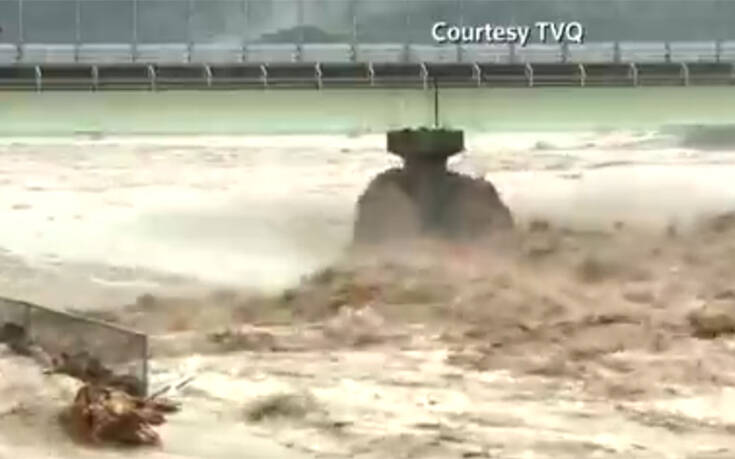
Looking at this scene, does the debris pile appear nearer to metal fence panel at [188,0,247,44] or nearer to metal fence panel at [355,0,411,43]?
metal fence panel at [355,0,411,43]

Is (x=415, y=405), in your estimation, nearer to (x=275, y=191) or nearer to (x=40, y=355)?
(x=40, y=355)

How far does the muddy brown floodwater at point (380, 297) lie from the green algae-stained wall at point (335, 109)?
2.52 m

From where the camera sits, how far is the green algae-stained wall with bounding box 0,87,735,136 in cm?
1806

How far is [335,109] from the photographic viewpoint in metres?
18.5

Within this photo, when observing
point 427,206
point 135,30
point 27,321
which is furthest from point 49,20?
point 427,206

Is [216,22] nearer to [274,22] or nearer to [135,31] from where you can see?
[274,22]

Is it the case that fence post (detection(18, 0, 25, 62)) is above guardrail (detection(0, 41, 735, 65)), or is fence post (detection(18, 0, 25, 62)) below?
above

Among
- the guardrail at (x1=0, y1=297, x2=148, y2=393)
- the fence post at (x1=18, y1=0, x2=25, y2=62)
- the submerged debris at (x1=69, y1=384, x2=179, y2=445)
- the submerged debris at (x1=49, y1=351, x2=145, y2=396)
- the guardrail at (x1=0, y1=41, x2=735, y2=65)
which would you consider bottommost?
the submerged debris at (x1=69, y1=384, x2=179, y2=445)

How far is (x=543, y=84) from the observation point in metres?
18.1

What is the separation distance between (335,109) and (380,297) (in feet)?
14.8

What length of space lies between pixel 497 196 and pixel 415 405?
453 inches

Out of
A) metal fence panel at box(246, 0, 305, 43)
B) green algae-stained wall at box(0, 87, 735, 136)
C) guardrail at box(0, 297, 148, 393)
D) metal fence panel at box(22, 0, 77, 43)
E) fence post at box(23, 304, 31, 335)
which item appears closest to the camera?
guardrail at box(0, 297, 148, 393)

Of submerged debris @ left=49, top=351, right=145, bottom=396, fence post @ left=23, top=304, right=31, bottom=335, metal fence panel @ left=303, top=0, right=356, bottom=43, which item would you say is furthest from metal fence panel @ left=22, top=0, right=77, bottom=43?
submerged debris @ left=49, top=351, right=145, bottom=396

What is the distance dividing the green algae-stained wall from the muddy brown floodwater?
99.2 inches
